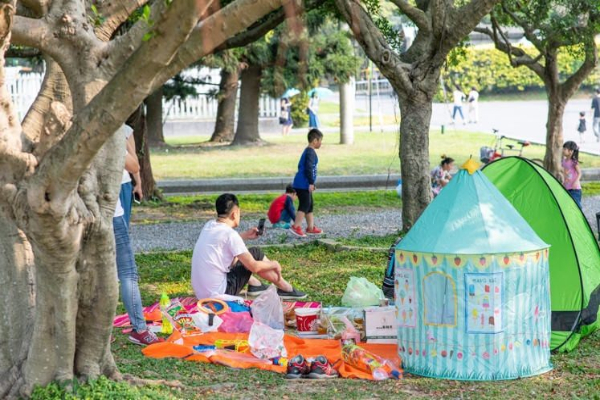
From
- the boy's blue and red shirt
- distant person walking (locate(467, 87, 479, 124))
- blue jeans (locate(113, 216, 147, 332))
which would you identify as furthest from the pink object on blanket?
distant person walking (locate(467, 87, 479, 124))

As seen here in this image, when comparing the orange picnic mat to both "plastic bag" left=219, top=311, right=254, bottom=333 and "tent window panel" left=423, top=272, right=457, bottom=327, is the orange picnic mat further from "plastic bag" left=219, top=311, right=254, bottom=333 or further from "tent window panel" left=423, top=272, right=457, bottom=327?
"tent window panel" left=423, top=272, right=457, bottom=327

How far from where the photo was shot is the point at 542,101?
151ft

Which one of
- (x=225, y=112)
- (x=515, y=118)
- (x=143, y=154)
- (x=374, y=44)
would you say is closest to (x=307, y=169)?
(x=374, y=44)

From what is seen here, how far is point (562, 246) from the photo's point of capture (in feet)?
25.5

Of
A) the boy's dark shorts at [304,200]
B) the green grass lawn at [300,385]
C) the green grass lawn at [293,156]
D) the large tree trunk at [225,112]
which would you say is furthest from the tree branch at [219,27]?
the large tree trunk at [225,112]

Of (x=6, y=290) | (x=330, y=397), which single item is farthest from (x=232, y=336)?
(x=6, y=290)

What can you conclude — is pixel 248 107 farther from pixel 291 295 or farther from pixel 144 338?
pixel 144 338

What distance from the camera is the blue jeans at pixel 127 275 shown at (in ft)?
23.9

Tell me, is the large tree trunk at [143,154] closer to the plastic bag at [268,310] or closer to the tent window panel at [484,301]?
the plastic bag at [268,310]

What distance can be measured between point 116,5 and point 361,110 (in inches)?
1590

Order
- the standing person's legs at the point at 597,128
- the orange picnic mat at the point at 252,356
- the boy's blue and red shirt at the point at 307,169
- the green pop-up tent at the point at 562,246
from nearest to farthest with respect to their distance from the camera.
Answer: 1. the orange picnic mat at the point at 252,356
2. the green pop-up tent at the point at 562,246
3. the boy's blue and red shirt at the point at 307,169
4. the standing person's legs at the point at 597,128

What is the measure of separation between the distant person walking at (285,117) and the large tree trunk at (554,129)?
52.6 ft

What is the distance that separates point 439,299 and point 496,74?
4226 cm

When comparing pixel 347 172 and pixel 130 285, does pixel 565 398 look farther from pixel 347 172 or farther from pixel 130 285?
pixel 347 172
